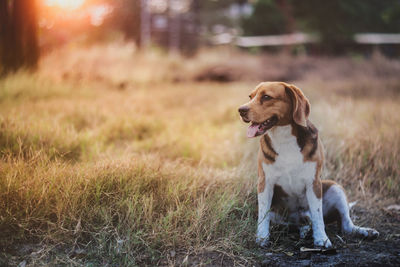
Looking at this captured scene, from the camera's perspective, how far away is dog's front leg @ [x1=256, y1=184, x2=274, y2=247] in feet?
9.95

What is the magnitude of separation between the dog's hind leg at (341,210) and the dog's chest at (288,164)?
1.32ft

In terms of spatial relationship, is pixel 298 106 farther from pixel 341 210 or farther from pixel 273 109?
pixel 341 210

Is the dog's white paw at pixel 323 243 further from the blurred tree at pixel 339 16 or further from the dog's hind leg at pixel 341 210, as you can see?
the blurred tree at pixel 339 16

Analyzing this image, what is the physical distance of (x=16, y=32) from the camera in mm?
8047

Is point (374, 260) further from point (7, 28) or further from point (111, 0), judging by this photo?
point (111, 0)

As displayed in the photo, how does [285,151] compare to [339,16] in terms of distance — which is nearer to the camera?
[285,151]

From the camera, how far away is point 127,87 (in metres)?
10.1

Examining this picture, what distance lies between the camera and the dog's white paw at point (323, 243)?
297cm

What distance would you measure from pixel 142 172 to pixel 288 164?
1260 millimetres

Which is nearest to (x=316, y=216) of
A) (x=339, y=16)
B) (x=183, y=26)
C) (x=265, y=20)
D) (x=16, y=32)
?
(x=16, y=32)

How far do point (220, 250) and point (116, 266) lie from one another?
2.42 ft

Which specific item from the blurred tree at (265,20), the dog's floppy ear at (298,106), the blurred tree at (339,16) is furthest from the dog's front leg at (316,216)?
the blurred tree at (265,20)

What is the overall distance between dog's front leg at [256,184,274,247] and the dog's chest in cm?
12

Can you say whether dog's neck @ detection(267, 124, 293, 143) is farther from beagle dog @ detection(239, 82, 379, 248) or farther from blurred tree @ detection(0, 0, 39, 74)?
blurred tree @ detection(0, 0, 39, 74)
